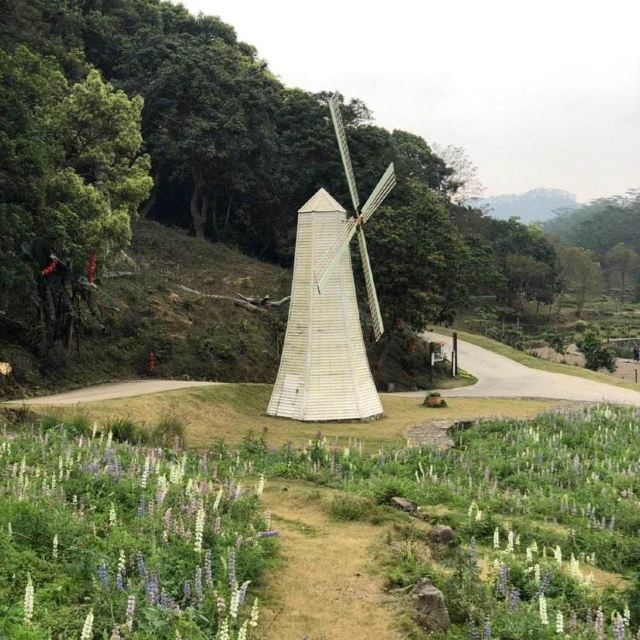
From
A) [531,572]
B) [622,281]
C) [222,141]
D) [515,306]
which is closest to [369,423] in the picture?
[531,572]

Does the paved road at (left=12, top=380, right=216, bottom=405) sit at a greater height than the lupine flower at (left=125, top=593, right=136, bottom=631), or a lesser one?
lesser

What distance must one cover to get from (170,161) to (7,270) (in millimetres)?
28334

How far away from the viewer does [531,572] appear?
935 centimetres

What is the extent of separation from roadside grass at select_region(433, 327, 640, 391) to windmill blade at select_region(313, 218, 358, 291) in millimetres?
21397

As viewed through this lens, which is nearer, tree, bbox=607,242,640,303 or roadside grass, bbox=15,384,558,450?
roadside grass, bbox=15,384,558,450

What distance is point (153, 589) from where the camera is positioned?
7047 mm

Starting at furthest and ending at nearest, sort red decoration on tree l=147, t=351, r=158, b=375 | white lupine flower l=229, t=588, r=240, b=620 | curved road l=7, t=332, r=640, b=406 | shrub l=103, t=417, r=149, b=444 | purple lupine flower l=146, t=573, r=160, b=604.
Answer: red decoration on tree l=147, t=351, r=158, b=375 → curved road l=7, t=332, r=640, b=406 → shrub l=103, t=417, r=149, b=444 → purple lupine flower l=146, t=573, r=160, b=604 → white lupine flower l=229, t=588, r=240, b=620

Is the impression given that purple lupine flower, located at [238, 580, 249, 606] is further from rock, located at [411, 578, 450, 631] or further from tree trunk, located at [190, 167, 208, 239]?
tree trunk, located at [190, 167, 208, 239]

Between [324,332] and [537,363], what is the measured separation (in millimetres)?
26099

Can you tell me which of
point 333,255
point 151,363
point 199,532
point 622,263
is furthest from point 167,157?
point 622,263

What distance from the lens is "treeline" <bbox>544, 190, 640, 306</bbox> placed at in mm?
Answer: 86812

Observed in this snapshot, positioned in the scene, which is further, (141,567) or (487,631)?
(141,567)

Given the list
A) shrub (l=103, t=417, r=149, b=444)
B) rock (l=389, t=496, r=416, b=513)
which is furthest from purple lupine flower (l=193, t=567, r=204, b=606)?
shrub (l=103, t=417, r=149, b=444)

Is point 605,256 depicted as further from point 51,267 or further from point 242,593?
point 242,593
